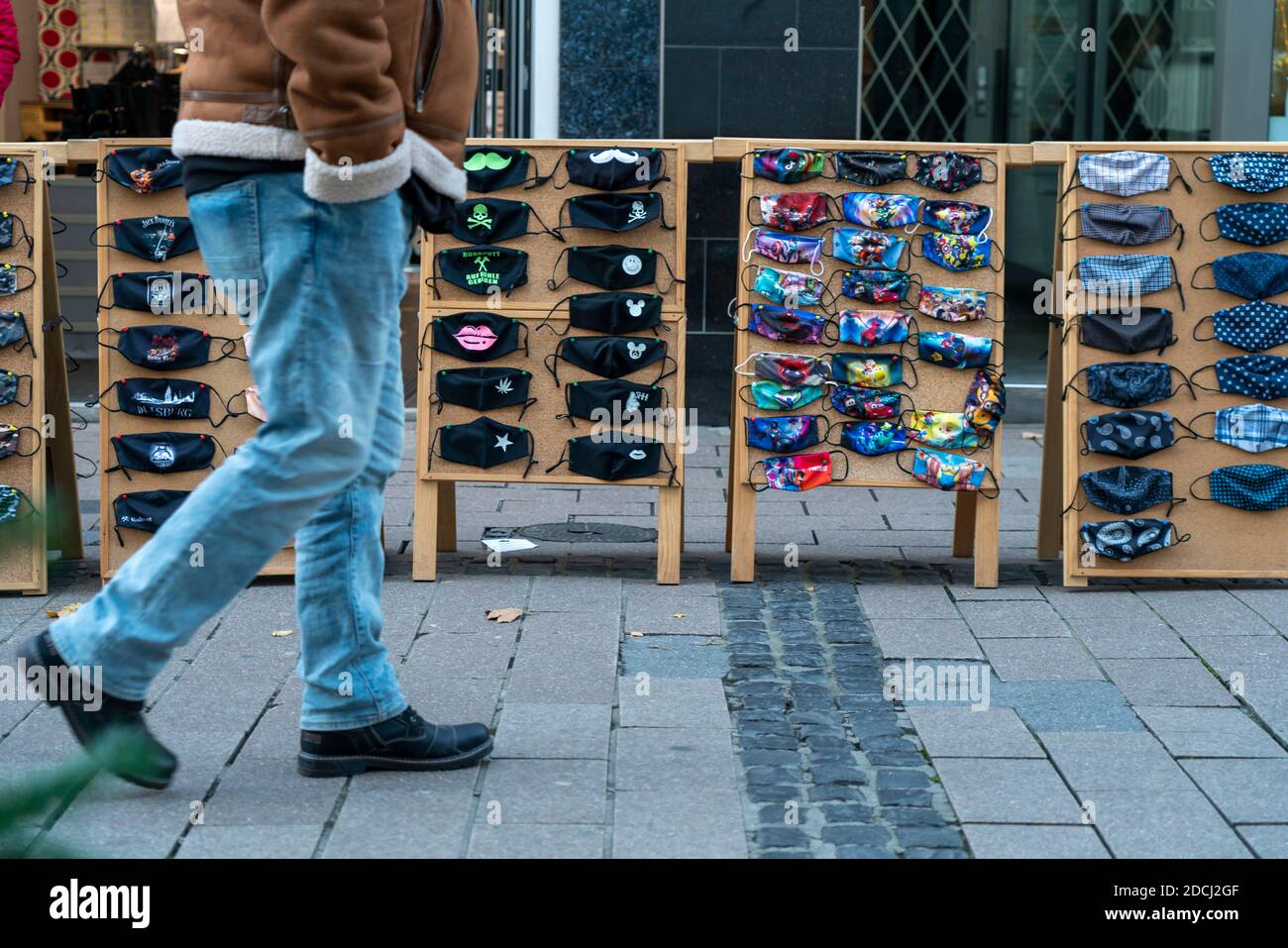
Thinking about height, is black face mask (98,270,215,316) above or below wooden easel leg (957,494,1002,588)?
above

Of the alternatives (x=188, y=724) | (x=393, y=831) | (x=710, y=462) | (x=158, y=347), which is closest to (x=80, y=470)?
(x=158, y=347)

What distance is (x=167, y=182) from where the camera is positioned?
4.79 m

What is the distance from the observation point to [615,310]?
4.94 metres

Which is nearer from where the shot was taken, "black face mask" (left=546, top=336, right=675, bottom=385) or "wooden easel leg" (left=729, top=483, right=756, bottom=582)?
"black face mask" (left=546, top=336, right=675, bottom=385)

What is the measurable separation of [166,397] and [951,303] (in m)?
2.37

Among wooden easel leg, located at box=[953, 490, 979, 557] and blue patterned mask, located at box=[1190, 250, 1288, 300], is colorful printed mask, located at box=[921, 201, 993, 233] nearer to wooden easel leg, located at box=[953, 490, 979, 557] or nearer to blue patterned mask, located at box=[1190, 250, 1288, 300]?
blue patterned mask, located at box=[1190, 250, 1288, 300]

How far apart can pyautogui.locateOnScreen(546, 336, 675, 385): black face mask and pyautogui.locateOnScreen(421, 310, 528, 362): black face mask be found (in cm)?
13

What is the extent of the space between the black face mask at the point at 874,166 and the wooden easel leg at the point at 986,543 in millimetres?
1006

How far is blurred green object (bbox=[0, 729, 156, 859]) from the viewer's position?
2.99 feet

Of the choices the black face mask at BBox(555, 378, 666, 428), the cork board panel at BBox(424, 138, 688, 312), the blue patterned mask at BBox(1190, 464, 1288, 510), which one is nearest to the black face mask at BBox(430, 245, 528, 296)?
the cork board panel at BBox(424, 138, 688, 312)

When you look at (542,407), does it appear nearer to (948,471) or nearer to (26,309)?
(948,471)

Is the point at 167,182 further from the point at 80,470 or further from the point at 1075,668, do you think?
the point at 1075,668

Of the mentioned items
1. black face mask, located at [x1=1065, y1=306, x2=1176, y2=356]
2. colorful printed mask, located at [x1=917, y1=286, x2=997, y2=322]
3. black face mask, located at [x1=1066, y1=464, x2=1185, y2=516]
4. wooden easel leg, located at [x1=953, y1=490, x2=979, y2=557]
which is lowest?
wooden easel leg, located at [x1=953, y1=490, x2=979, y2=557]

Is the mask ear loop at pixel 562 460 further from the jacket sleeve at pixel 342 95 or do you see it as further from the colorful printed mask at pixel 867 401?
the jacket sleeve at pixel 342 95
